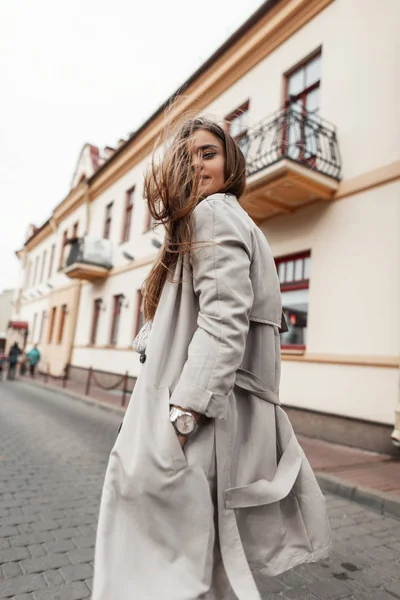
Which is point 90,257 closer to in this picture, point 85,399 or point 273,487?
point 85,399

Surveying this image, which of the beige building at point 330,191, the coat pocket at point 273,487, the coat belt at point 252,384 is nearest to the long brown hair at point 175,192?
the coat belt at point 252,384

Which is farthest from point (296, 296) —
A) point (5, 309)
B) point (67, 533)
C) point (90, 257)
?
point (5, 309)

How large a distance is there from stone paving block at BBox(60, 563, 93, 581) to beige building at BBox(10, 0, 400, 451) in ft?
15.8

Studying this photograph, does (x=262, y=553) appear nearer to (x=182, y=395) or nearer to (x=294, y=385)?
(x=182, y=395)

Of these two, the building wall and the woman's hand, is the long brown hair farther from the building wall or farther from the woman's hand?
the building wall

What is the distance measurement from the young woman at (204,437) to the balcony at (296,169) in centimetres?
585

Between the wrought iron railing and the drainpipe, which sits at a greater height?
the wrought iron railing

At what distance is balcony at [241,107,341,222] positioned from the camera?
283 inches

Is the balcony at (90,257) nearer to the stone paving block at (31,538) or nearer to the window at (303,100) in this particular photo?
the window at (303,100)

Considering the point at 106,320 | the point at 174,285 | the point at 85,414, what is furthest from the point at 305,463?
the point at 106,320

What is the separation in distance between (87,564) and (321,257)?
620 cm

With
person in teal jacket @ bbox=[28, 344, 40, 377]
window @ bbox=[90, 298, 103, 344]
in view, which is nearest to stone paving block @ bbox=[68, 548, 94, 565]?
window @ bbox=[90, 298, 103, 344]

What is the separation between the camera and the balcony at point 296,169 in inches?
283

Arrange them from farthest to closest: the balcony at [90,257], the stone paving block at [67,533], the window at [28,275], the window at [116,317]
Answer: the window at [28,275], the balcony at [90,257], the window at [116,317], the stone paving block at [67,533]
